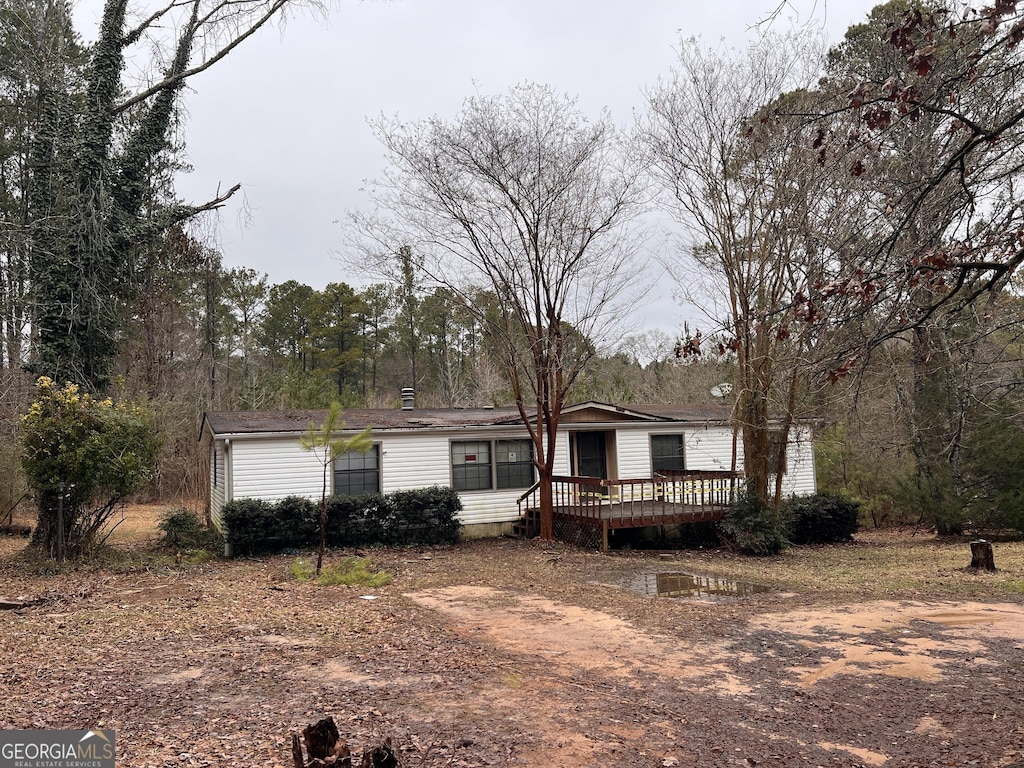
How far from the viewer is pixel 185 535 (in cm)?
1494

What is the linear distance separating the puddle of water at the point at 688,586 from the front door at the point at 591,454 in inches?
233

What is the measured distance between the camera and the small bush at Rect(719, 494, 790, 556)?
14609mm

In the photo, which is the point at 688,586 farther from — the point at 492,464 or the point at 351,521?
the point at 351,521

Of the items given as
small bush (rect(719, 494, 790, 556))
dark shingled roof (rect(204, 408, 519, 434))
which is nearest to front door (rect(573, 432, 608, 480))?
dark shingled roof (rect(204, 408, 519, 434))

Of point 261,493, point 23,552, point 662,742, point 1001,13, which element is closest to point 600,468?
point 261,493

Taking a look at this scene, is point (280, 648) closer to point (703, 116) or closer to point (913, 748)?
point (913, 748)

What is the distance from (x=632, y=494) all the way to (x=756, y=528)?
2670mm

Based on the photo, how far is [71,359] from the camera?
1338 centimetres

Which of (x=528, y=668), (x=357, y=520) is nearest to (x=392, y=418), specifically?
(x=357, y=520)

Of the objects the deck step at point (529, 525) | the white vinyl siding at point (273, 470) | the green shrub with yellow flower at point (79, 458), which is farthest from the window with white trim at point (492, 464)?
the green shrub with yellow flower at point (79, 458)

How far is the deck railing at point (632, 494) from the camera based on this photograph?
49.9 ft

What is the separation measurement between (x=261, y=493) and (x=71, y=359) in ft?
14.4

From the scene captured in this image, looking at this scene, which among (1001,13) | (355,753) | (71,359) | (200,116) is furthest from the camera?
(200,116)

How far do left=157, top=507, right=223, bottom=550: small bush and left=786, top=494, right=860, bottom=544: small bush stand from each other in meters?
13.3
